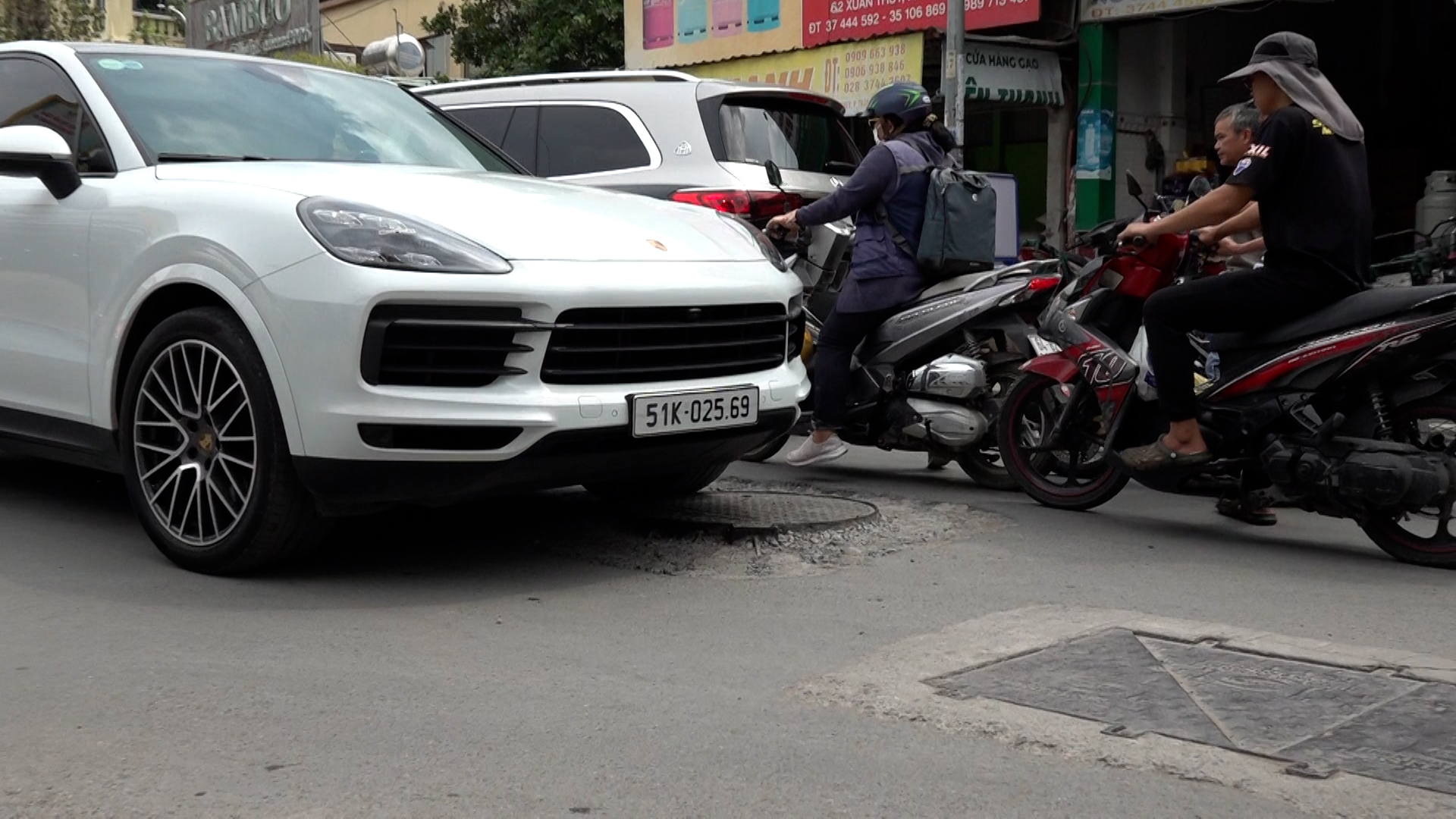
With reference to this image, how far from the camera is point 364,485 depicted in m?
4.65

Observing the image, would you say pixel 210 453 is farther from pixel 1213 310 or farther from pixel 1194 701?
pixel 1213 310

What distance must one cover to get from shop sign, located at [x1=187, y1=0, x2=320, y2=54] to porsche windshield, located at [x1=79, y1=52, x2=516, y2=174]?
73.8 feet

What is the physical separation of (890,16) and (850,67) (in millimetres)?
768

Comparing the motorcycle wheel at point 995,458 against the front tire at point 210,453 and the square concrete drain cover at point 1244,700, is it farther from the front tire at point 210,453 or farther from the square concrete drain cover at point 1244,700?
the front tire at point 210,453

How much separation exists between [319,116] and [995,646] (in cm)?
333

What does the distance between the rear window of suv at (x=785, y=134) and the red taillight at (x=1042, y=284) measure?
7.85ft

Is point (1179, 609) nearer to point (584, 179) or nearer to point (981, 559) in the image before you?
point (981, 559)

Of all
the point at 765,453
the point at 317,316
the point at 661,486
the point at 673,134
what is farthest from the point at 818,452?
the point at 317,316

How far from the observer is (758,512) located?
5.93 meters

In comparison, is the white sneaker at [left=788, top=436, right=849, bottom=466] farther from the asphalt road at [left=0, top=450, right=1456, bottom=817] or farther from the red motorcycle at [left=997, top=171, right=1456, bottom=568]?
the asphalt road at [left=0, top=450, right=1456, bottom=817]

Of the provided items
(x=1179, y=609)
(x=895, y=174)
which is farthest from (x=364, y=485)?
(x=895, y=174)

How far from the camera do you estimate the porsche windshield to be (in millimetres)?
5586

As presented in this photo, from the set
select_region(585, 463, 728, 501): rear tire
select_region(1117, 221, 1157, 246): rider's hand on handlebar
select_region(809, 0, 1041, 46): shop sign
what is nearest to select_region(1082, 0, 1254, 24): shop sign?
select_region(809, 0, 1041, 46): shop sign

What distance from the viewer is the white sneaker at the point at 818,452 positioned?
24.7 ft
